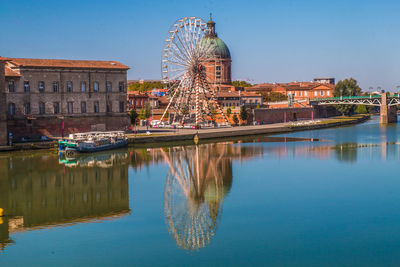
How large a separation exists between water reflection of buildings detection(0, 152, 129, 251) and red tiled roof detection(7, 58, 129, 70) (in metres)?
14.8

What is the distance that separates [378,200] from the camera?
3027 centimetres

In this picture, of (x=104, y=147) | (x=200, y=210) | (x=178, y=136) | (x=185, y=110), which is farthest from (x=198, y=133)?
(x=200, y=210)

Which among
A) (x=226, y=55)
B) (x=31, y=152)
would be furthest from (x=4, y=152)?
(x=226, y=55)

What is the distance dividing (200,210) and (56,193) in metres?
9.77

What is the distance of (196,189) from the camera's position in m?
34.8

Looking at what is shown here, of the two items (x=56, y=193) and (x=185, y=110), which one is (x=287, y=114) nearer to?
(x=185, y=110)

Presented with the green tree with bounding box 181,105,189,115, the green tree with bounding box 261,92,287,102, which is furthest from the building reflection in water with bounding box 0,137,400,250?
the green tree with bounding box 261,92,287,102

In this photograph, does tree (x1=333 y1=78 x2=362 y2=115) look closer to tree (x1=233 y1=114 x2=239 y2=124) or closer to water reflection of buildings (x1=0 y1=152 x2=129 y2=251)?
tree (x1=233 y1=114 x2=239 y2=124)

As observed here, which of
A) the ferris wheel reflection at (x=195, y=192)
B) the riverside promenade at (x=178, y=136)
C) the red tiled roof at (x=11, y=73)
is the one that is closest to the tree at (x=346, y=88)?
the riverside promenade at (x=178, y=136)

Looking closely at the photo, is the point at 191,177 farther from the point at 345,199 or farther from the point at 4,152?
the point at 4,152

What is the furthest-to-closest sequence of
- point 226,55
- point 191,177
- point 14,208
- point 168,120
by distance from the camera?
1. point 226,55
2. point 168,120
3. point 191,177
4. point 14,208

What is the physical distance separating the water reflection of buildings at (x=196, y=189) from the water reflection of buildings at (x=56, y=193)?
118 inches

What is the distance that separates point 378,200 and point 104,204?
14710 millimetres

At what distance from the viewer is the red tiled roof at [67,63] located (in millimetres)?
58500
